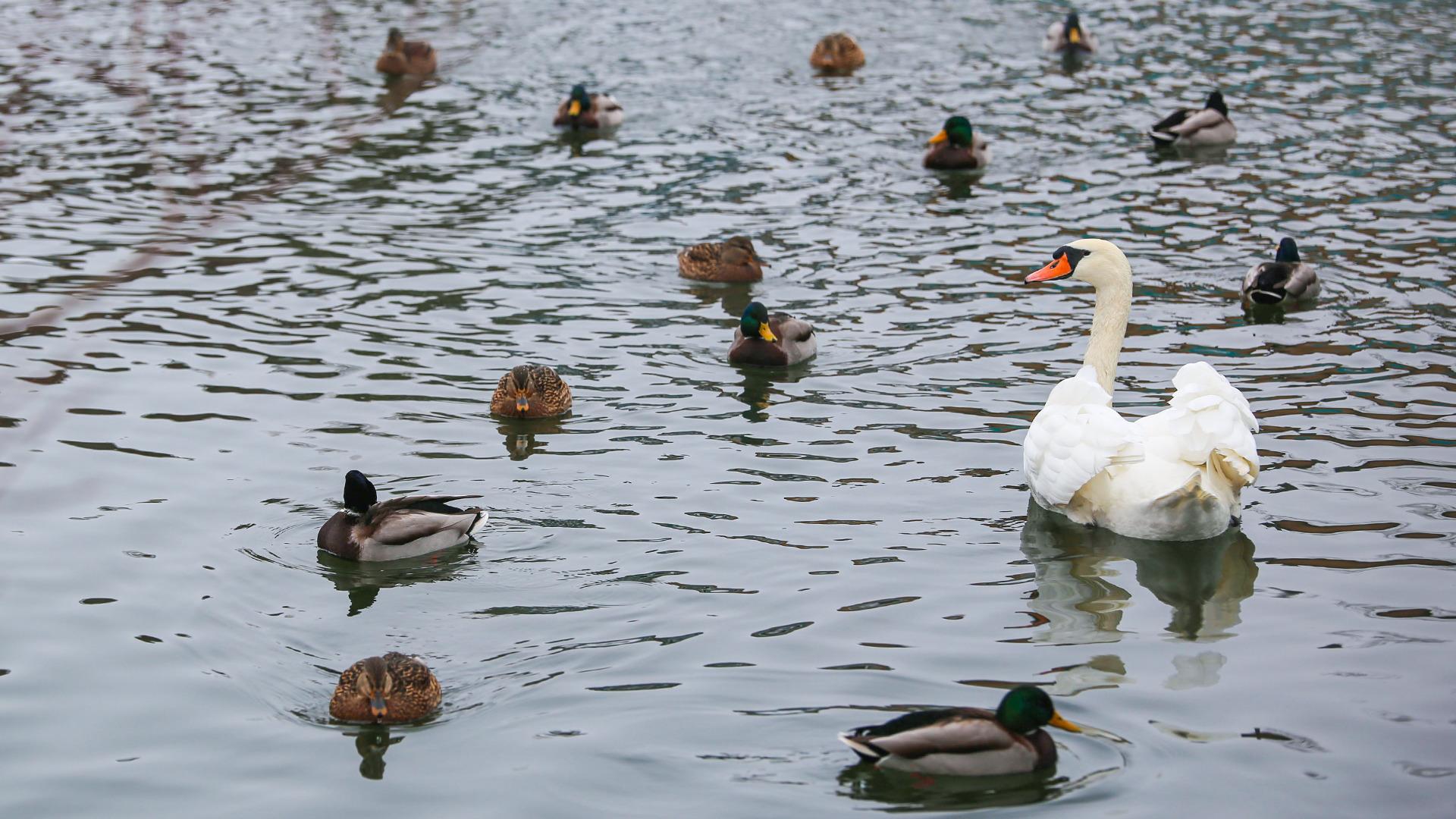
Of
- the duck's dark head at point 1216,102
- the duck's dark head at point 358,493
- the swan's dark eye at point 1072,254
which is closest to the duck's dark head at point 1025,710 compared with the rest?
the duck's dark head at point 358,493

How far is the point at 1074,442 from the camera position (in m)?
10.7

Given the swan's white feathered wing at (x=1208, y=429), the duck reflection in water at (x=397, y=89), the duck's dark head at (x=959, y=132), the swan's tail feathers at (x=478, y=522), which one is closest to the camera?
the swan's white feathered wing at (x=1208, y=429)

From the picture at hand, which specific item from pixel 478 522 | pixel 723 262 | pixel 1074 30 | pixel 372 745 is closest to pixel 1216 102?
pixel 1074 30

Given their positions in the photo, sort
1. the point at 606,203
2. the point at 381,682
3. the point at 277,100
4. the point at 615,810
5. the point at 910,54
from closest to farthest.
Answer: the point at 615,810 < the point at 381,682 < the point at 606,203 < the point at 277,100 < the point at 910,54

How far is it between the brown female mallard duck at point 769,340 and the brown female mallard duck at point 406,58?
43.1 ft

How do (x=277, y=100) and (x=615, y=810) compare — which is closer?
(x=615, y=810)

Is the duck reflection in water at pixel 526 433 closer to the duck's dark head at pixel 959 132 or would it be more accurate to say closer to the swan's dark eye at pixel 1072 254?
the swan's dark eye at pixel 1072 254

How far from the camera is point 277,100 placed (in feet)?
77.7

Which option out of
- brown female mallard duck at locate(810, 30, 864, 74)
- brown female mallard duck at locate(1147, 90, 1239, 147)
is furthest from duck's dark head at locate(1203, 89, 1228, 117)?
brown female mallard duck at locate(810, 30, 864, 74)

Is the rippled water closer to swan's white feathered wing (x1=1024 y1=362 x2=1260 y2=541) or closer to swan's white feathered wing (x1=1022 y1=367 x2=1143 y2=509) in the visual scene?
swan's white feathered wing (x1=1024 y1=362 x2=1260 y2=541)

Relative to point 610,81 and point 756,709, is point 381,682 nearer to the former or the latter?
point 756,709

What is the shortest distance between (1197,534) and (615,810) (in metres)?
4.77

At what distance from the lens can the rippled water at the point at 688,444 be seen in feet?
26.8

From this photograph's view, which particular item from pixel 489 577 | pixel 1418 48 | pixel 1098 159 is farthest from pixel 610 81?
pixel 489 577
